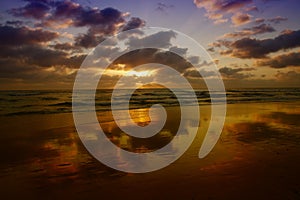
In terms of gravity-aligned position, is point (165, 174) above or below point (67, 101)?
below

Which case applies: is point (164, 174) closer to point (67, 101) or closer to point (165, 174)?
point (165, 174)

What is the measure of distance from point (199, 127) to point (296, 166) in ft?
24.4

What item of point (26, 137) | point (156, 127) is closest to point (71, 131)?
point (26, 137)

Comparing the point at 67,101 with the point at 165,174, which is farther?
the point at 67,101

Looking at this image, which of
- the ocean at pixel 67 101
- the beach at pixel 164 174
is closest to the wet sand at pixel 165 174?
the beach at pixel 164 174

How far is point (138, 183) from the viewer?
6719mm

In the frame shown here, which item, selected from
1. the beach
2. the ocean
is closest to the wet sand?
the beach

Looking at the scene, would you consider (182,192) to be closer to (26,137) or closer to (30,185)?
(30,185)

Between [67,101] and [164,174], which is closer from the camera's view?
[164,174]

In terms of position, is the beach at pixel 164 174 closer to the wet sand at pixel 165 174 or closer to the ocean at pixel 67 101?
the wet sand at pixel 165 174

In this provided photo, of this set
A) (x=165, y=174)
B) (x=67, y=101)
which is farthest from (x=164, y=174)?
(x=67, y=101)

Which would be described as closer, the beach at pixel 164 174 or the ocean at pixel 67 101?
the beach at pixel 164 174

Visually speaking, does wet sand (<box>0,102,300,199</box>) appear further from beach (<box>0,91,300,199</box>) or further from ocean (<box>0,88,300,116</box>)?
ocean (<box>0,88,300,116</box>)

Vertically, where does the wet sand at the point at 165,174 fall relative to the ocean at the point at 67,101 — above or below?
below
